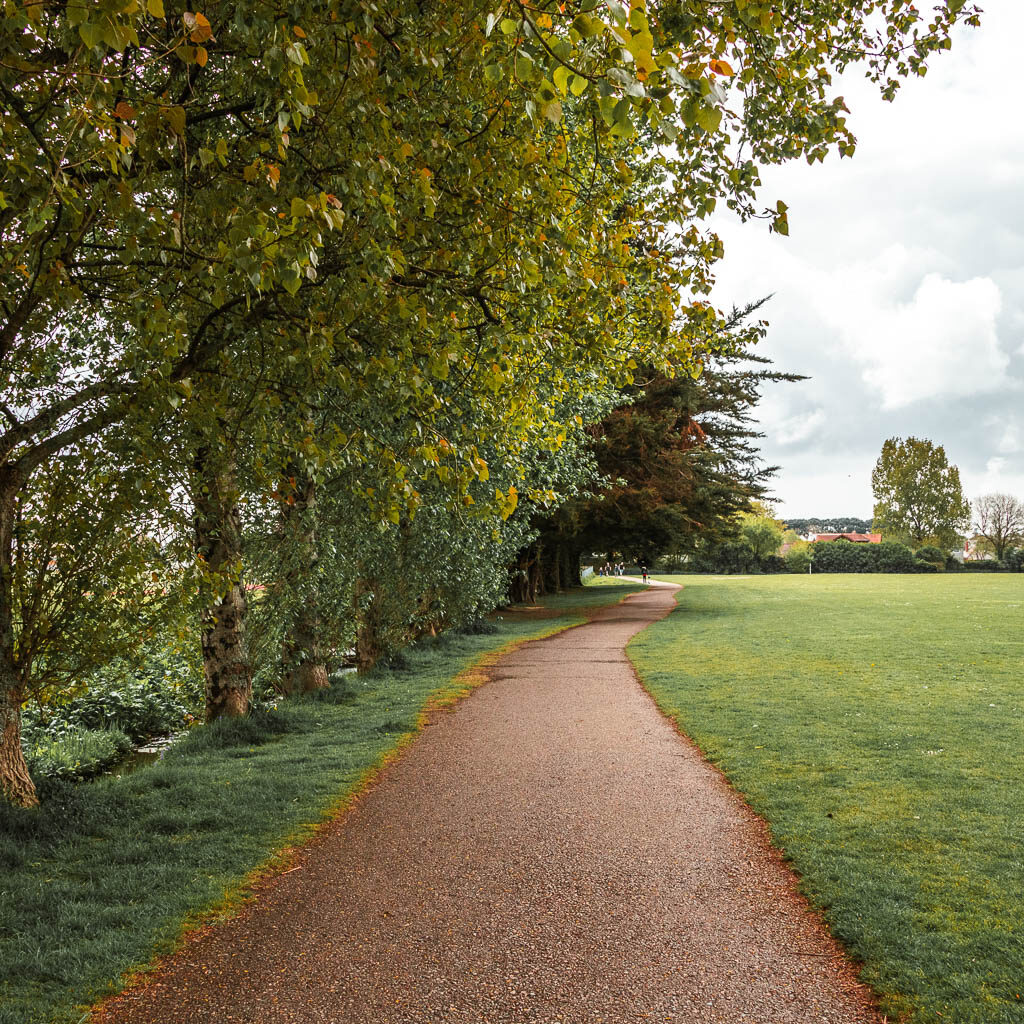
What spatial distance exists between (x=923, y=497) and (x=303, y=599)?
8706 cm

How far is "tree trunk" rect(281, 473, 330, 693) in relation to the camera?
984 cm

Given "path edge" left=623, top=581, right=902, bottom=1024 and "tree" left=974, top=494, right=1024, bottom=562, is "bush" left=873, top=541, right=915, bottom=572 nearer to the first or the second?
"tree" left=974, top=494, right=1024, bottom=562

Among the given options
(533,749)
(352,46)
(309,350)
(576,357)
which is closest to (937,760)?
(533,749)

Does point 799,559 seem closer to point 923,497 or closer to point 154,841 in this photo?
point 923,497

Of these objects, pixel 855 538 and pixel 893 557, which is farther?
pixel 855 538

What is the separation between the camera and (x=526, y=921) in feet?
14.6

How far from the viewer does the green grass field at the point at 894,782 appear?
13.1ft

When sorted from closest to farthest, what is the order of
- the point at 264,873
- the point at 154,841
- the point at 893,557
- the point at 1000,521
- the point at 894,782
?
the point at 264,873 → the point at 154,841 → the point at 894,782 → the point at 893,557 → the point at 1000,521

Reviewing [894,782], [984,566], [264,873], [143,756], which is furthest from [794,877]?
[984,566]

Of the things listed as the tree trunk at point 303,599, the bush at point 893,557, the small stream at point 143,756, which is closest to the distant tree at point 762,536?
the bush at point 893,557

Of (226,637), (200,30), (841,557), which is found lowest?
(841,557)

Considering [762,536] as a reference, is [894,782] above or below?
below

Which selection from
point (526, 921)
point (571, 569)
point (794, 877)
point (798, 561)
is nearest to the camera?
point (526, 921)

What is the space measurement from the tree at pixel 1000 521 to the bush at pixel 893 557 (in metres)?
16.9
